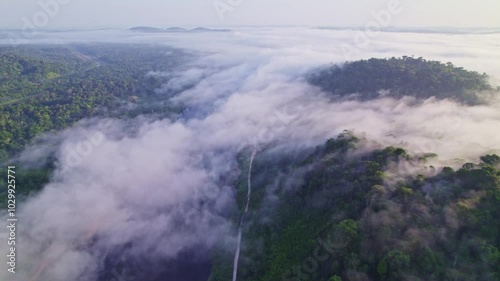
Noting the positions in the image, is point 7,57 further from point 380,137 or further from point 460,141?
point 460,141

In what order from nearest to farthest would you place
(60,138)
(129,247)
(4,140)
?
(129,247) < (4,140) < (60,138)

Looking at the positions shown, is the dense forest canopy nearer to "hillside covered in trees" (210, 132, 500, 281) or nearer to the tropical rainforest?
the tropical rainforest

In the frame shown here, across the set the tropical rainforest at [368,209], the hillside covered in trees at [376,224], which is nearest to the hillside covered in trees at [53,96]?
the tropical rainforest at [368,209]

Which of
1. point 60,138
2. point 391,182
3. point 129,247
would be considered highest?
point 391,182

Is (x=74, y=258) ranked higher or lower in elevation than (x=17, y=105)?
lower

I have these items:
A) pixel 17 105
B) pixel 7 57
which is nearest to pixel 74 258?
pixel 17 105

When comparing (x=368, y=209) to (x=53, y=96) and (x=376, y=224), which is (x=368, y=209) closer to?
(x=376, y=224)

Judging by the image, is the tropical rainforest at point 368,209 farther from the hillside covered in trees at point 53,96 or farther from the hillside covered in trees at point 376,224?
the hillside covered in trees at point 53,96

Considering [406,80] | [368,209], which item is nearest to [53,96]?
[406,80]
